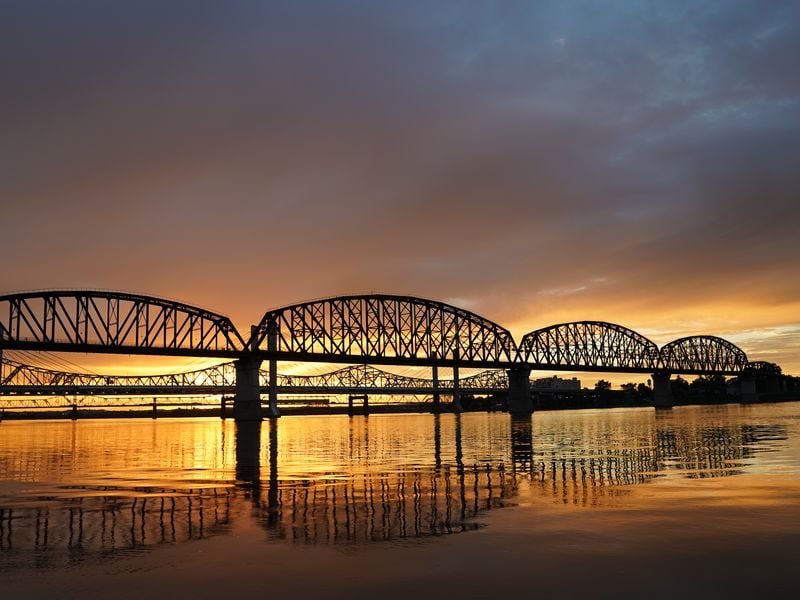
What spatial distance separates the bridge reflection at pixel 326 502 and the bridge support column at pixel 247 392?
10573 cm

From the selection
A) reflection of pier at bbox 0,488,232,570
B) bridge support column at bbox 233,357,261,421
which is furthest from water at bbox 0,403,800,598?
bridge support column at bbox 233,357,261,421

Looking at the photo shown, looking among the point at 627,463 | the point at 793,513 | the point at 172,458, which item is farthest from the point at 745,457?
the point at 172,458

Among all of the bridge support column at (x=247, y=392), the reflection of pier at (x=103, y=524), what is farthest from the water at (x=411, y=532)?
the bridge support column at (x=247, y=392)

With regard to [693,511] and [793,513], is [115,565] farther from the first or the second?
[793,513]

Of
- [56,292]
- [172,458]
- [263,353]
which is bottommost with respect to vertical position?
[172,458]

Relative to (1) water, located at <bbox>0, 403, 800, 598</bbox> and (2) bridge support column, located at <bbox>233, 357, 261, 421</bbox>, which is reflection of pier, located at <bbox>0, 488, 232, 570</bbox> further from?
(2) bridge support column, located at <bbox>233, 357, 261, 421</bbox>

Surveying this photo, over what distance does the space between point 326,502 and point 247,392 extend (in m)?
126

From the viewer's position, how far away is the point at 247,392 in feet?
473

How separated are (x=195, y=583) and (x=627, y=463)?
26710mm

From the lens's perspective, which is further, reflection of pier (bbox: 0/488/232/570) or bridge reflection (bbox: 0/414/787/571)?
bridge reflection (bbox: 0/414/787/571)

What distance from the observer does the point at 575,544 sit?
15438 millimetres

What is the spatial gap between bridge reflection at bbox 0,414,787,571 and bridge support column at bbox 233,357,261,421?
106 meters

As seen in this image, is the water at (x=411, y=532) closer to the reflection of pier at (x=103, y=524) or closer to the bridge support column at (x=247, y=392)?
the reflection of pier at (x=103, y=524)

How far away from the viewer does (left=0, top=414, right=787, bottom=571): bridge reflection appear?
16797 mm
